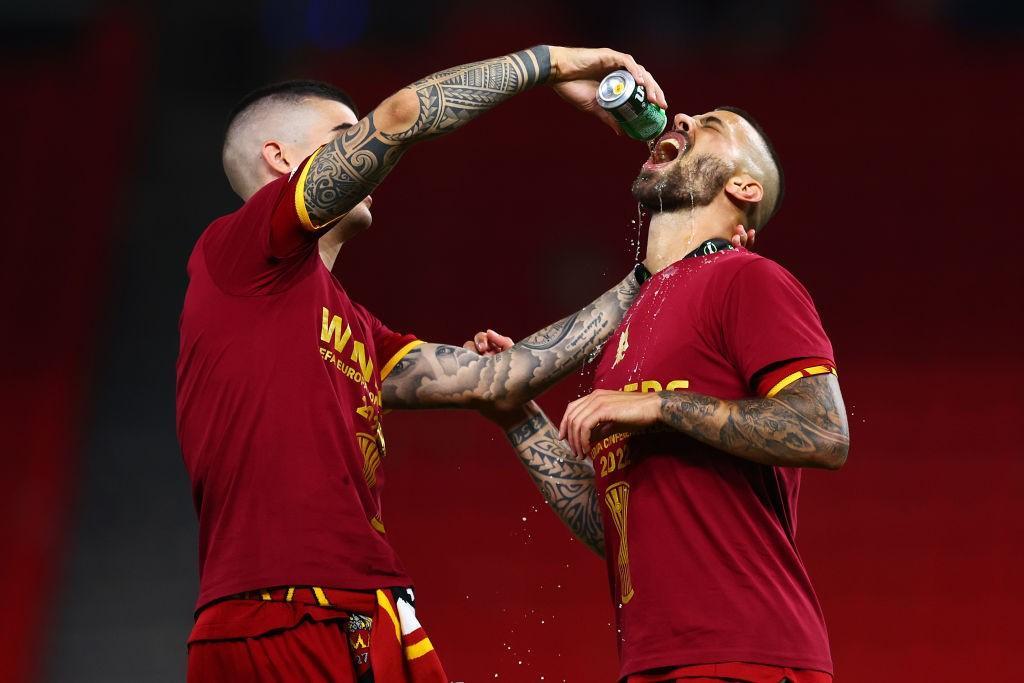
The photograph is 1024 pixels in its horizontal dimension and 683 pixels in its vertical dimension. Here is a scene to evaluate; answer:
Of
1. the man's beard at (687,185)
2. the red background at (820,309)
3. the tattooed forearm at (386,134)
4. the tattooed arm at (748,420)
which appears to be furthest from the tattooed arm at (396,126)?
the red background at (820,309)

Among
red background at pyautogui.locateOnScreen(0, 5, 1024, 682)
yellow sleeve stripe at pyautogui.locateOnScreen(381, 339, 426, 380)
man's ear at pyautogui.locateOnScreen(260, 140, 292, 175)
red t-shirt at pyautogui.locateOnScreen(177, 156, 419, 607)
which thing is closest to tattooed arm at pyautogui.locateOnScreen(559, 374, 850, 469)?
red t-shirt at pyautogui.locateOnScreen(177, 156, 419, 607)

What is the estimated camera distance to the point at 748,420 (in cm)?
206

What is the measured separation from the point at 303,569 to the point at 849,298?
374cm

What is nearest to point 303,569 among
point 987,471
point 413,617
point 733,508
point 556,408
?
point 413,617

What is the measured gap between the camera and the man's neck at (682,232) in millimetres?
2600

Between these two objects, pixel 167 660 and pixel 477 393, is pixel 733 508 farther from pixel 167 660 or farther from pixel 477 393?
pixel 167 660

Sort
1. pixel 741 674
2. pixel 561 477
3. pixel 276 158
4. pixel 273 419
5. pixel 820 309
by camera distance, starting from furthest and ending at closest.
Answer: pixel 820 309
pixel 276 158
pixel 561 477
pixel 273 419
pixel 741 674

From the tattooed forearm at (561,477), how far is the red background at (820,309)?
2067 millimetres

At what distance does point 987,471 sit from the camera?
5.10m

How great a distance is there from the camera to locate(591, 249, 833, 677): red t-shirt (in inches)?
79.7

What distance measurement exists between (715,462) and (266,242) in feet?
2.97

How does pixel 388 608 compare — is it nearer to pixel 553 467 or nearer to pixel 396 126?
pixel 553 467

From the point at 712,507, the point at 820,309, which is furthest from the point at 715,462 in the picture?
the point at 820,309

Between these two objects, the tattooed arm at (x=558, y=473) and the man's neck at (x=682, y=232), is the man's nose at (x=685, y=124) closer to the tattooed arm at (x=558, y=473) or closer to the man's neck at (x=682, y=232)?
the man's neck at (x=682, y=232)
